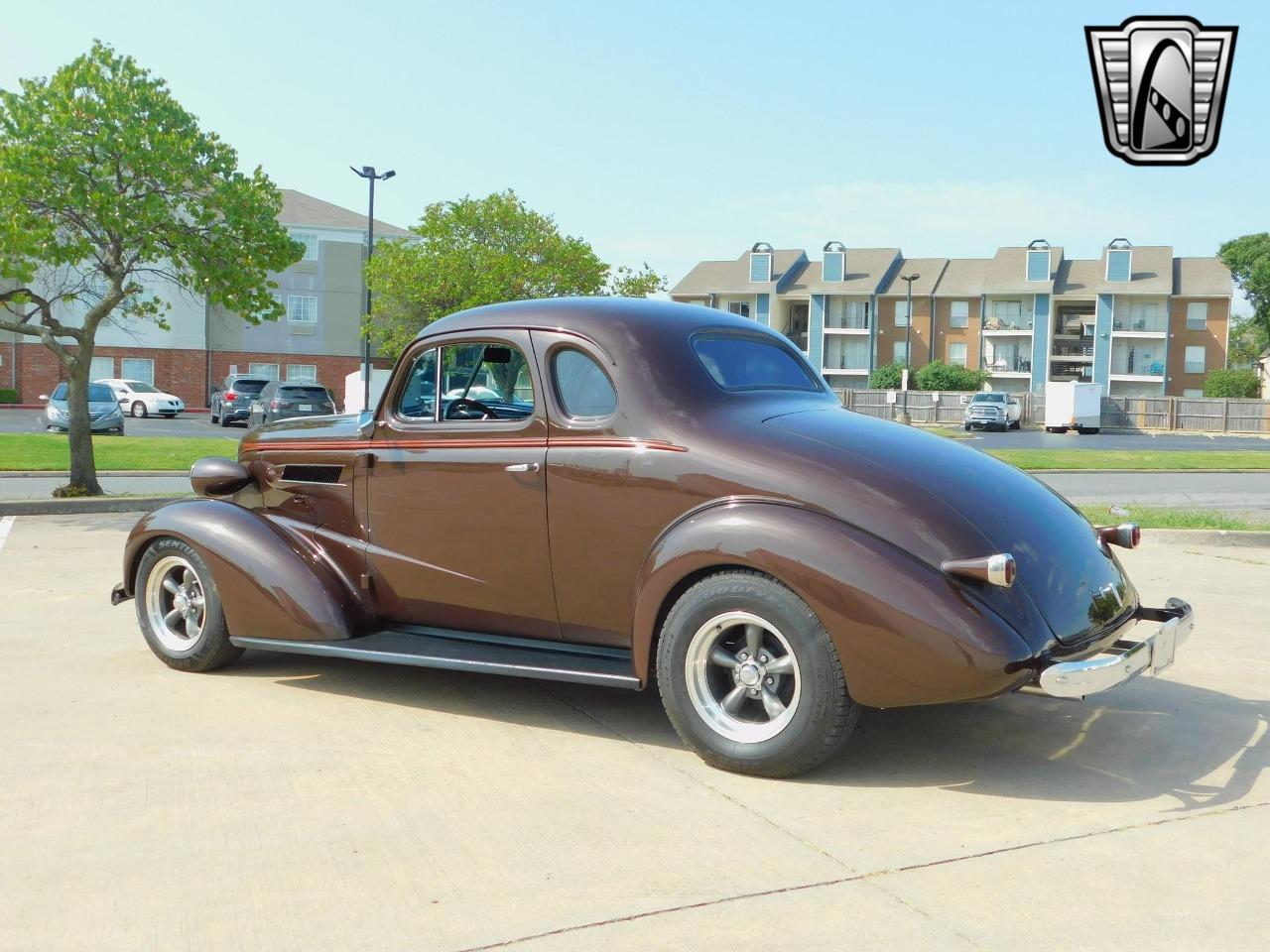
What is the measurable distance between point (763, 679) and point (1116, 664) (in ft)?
4.00

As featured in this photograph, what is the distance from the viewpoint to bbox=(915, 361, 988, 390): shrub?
207ft

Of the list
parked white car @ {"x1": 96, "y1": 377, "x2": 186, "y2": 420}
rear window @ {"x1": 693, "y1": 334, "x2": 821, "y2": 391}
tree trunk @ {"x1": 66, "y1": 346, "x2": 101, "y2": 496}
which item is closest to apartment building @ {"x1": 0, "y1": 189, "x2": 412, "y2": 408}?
parked white car @ {"x1": 96, "y1": 377, "x2": 186, "y2": 420}

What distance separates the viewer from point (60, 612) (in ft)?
24.7

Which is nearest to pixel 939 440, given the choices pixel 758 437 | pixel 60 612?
pixel 758 437

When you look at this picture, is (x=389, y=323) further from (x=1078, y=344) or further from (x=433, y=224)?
(x=1078, y=344)

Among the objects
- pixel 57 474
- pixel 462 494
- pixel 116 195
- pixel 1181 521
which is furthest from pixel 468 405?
pixel 57 474

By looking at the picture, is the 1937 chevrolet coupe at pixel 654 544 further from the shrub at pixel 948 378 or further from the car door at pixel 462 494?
the shrub at pixel 948 378

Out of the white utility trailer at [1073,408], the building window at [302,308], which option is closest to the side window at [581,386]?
the white utility trailer at [1073,408]

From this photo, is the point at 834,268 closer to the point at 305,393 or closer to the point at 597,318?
the point at 305,393

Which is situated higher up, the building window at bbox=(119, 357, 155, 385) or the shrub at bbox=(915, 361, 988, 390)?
the shrub at bbox=(915, 361, 988, 390)

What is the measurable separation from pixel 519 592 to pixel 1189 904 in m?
2.79

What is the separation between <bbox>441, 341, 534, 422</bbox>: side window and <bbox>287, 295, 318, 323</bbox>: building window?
5279 cm

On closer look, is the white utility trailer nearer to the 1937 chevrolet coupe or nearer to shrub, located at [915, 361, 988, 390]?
shrub, located at [915, 361, 988, 390]

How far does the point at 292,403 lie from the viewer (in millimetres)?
30984
